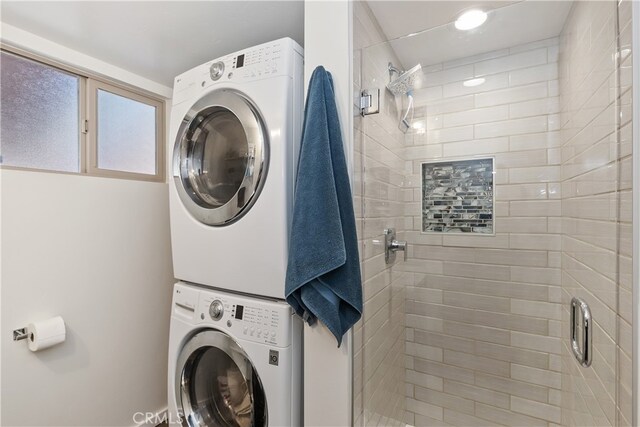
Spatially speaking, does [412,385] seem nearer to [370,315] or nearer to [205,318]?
[370,315]

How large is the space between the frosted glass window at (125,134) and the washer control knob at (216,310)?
125 centimetres

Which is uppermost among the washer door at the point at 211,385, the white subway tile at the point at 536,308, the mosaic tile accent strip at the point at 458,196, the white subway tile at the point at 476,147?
the white subway tile at the point at 476,147

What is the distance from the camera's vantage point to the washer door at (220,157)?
3.72ft

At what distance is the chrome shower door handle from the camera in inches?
40.3

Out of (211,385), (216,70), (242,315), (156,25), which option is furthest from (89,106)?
(211,385)

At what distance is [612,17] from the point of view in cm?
82

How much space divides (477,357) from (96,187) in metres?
2.32

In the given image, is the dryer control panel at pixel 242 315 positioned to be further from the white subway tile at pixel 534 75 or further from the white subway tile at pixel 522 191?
the white subway tile at pixel 534 75

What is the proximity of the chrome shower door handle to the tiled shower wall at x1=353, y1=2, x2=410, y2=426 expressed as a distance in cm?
71

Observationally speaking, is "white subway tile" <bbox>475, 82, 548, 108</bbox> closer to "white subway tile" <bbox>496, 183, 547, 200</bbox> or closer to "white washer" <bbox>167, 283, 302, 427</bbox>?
"white subway tile" <bbox>496, 183, 547, 200</bbox>

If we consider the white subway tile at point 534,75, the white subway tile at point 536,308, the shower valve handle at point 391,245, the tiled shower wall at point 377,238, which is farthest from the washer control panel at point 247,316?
the white subway tile at point 534,75

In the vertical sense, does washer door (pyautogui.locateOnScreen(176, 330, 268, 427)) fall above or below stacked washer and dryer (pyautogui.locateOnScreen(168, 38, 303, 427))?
below

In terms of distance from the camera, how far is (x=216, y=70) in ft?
4.19

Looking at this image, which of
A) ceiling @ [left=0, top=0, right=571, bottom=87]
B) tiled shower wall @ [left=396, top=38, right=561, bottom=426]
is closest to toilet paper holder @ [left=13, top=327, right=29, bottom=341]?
ceiling @ [left=0, top=0, right=571, bottom=87]
